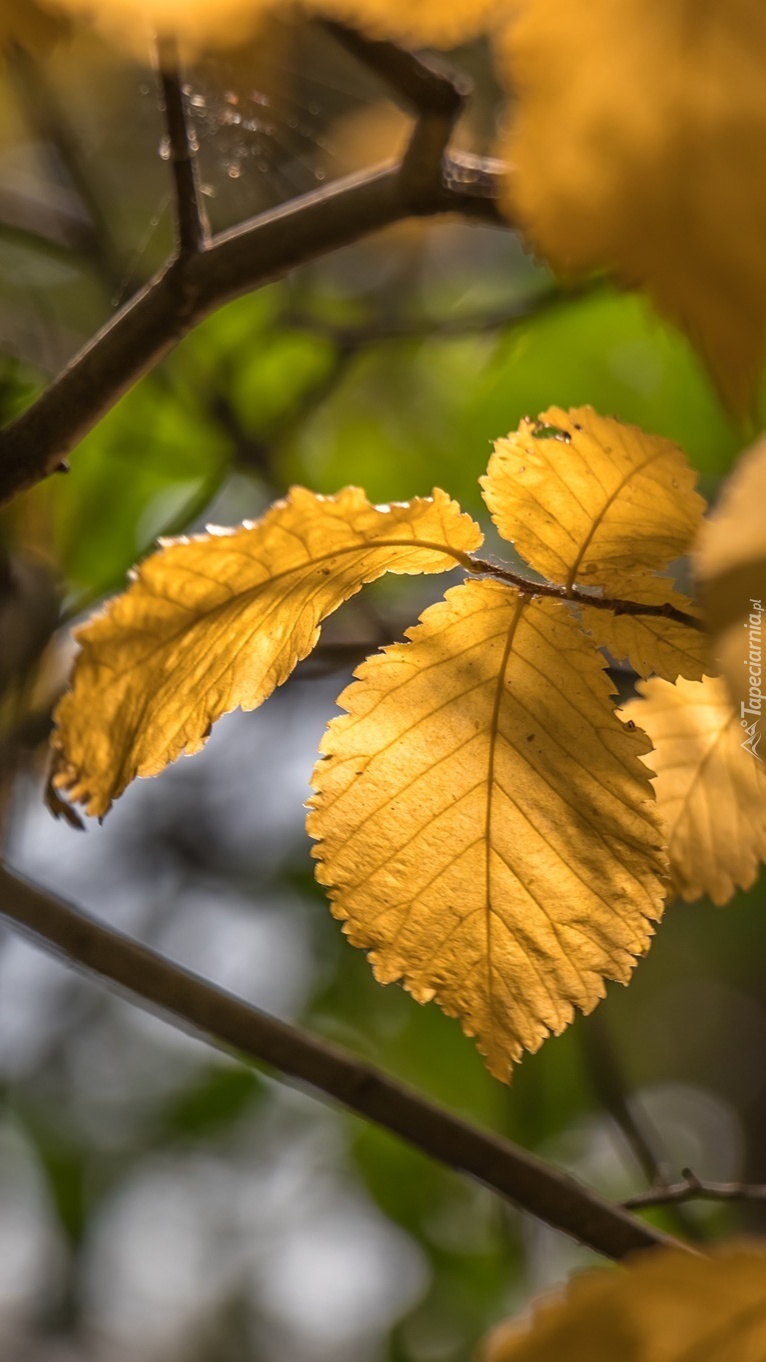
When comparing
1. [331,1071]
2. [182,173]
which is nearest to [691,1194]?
[331,1071]

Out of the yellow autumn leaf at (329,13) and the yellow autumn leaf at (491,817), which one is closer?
the yellow autumn leaf at (329,13)

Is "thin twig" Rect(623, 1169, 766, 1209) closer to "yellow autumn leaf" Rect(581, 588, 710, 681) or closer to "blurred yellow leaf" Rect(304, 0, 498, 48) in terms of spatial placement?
"yellow autumn leaf" Rect(581, 588, 710, 681)

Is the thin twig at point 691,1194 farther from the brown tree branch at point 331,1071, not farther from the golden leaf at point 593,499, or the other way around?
the golden leaf at point 593,499

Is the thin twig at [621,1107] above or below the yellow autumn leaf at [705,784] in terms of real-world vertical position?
below

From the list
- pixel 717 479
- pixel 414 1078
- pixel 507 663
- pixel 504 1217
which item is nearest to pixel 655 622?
pixel 507 663

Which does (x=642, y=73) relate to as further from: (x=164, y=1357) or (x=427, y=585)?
(x=164, y=1357)

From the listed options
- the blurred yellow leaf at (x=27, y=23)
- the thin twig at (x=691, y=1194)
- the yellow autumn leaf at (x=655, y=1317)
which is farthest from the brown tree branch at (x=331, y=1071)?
the blurred yellow leaf at (x=27, y=23)

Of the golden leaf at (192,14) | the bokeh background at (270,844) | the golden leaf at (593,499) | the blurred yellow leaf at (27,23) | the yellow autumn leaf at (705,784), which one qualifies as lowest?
the bokeh background at (270,844)

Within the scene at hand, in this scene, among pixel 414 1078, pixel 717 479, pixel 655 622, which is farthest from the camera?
pixel 414 1078
